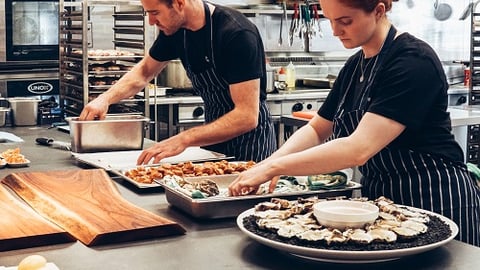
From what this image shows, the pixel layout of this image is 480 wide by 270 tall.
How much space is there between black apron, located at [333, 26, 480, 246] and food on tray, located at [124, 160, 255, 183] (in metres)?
0.49

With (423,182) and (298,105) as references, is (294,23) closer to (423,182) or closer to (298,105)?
(298,105)

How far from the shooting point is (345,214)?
1680 millimetres

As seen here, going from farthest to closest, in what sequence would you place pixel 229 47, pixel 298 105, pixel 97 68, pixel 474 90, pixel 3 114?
pixel 474 90 → pixel 298 105 → pixel 97 68 → pixel 3 114 → pixel 229 47

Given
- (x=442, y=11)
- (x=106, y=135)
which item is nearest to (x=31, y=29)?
(x=106, y=135)

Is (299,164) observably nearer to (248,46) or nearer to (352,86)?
(352,86)

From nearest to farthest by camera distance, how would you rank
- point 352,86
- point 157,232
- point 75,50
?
point 157,232
point 352,86
point 75,50

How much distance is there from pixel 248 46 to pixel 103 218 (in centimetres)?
122

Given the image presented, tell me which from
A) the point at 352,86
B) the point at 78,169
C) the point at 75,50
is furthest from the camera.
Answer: the point at 75,50

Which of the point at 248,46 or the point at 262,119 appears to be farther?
the point at 262,119

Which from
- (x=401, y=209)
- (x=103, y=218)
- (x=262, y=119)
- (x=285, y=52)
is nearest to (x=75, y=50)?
(x=262, y=119)

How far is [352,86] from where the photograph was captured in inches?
94.0

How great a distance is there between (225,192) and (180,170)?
350 mm

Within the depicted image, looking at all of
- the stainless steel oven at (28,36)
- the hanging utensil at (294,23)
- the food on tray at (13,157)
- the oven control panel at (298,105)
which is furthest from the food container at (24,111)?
the hanging utensil at (294,23)

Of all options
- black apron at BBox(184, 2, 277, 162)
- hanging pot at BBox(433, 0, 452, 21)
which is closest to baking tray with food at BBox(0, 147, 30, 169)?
black apron at BBox(184, 2, 277, 162)
